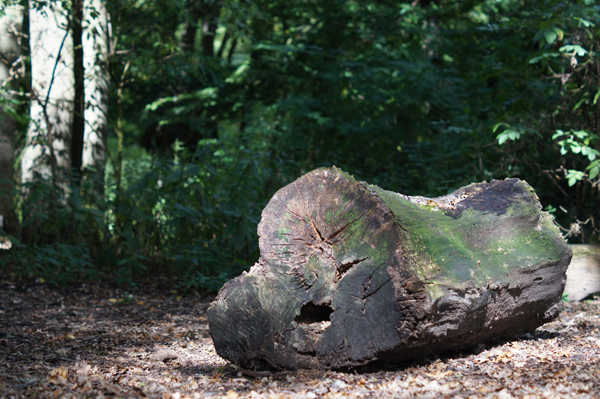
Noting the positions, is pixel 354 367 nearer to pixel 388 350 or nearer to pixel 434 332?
pixel 388 350

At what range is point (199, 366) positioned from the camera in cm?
312

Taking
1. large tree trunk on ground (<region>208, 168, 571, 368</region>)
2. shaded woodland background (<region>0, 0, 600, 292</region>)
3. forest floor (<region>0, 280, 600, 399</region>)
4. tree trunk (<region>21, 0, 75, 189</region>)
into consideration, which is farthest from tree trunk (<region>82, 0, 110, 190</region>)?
large tree trunk on ground (<region>208, 168, 571, 368</region>)

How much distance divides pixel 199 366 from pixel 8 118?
4762 millimetres

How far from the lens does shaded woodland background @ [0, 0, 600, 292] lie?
18.2 feet

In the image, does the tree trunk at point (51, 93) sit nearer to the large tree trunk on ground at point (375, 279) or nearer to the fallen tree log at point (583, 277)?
the large tree trunk on ground at point (375, 279)

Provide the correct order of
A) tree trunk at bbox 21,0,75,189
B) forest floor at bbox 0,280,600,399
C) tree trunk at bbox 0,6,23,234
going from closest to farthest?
forest floor at bbox 0,280,600,399, tree trunk at bbox 0,6,23,234, tree trunk at bbox 21,0,75,189

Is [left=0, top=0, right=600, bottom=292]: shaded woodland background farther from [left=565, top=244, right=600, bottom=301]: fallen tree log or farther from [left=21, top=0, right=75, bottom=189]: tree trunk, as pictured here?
[left=565, top=244, right=600, bottom=301]: fallen tree log

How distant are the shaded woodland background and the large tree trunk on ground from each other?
2.17 metres

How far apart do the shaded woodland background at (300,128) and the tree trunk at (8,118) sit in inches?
1.2

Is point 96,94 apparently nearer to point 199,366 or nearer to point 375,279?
point 199,366

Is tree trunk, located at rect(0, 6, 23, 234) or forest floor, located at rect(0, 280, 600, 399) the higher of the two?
tree trunk, located at rect(0, 6, 23, 234)

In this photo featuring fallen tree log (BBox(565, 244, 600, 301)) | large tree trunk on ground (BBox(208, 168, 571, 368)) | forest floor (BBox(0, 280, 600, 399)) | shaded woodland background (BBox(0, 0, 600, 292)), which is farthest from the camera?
shaded woodland background (BBox(0, 0, 600, 292))

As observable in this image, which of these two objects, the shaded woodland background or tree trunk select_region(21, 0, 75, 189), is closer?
the shaded woodland background

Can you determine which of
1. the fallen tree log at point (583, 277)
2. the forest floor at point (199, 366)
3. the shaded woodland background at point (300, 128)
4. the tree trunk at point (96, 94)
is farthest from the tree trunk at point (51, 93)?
the fallen tree log at point (583, 277)
